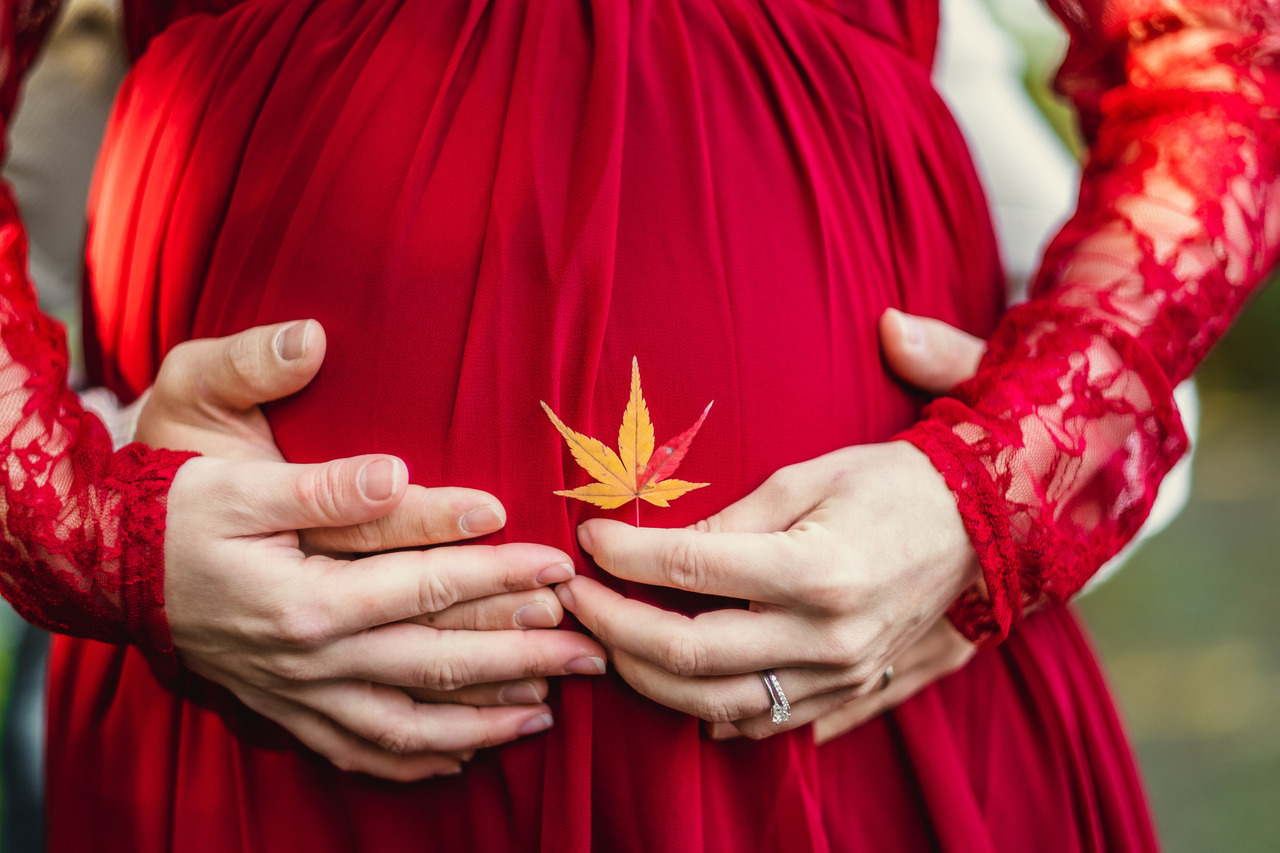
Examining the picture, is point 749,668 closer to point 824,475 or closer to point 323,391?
point 824,475

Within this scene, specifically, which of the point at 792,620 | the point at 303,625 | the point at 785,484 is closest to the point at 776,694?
the point at 792,620

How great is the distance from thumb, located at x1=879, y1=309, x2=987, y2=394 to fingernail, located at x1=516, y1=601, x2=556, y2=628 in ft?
1.35

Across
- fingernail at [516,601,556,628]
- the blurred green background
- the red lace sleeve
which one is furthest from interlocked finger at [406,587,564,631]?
the blurred green background

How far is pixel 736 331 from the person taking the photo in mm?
683

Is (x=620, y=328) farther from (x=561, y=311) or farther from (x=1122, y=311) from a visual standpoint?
(x=1122, y=311)

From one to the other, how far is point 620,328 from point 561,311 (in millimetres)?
54

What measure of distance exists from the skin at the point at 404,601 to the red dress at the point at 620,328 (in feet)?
0.12

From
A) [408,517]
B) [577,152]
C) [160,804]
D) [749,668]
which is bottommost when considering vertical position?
[160,804]

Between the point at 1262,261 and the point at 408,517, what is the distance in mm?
904

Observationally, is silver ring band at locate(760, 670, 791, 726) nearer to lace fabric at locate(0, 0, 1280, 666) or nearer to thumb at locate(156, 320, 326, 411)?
lace fabric at locate(0, 0, 1280, 666)

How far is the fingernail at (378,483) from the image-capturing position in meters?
0.59

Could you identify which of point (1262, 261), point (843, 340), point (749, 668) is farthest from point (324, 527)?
point (1262, 261)

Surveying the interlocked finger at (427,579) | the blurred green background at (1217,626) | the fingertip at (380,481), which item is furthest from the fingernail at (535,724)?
the blurred green background at (1217,626)

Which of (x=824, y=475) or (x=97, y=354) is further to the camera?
(x=97, y=354)
